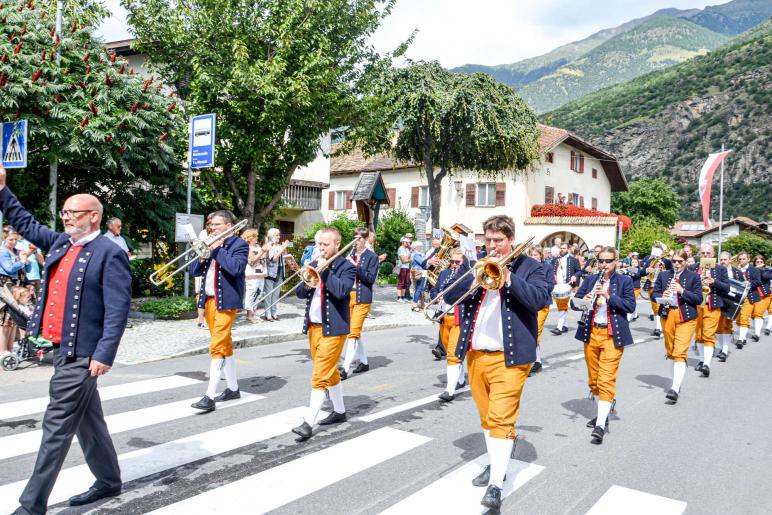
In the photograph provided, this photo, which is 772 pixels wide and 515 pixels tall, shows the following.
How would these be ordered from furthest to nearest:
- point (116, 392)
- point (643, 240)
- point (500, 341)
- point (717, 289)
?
point (643, 240), point (717, 289), point (116, 392), point (500, 341)

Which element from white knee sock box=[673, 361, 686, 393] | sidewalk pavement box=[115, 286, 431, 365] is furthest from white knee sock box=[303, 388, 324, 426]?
white knee sock box=[673, 361, 686, 393]

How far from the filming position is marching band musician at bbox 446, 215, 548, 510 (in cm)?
438

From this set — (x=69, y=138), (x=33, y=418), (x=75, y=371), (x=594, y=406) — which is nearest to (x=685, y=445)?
(x=594, y=406)

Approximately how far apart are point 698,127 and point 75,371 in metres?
118

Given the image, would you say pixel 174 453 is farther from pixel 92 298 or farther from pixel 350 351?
pixel 350 351

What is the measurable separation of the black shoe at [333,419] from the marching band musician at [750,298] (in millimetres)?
10313

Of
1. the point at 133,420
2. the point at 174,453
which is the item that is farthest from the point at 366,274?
the point at 174,453

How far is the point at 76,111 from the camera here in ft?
37.6

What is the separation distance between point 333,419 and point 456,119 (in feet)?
54.1

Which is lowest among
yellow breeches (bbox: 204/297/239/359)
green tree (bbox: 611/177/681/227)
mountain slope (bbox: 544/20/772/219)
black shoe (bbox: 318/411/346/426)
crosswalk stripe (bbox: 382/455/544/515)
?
crosswalk stripe (bbox: 382/455/544/515)

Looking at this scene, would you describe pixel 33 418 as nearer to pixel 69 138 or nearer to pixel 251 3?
pixel 69 138

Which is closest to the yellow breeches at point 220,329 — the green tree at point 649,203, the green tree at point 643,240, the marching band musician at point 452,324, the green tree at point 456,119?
the marching band musician at point 452,324

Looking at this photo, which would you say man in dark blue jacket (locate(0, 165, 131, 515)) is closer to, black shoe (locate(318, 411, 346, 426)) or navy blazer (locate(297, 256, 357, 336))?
navy blazer (locate(297, 256, 357, 336))

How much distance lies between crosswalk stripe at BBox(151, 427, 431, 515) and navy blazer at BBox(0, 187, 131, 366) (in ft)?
3.93
